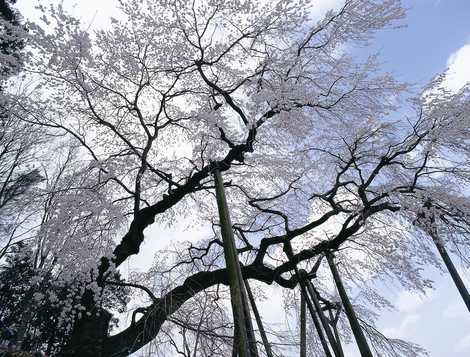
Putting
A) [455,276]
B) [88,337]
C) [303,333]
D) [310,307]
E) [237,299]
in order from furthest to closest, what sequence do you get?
[455,276], [310,307], [303,333], [88,337], [237,299]

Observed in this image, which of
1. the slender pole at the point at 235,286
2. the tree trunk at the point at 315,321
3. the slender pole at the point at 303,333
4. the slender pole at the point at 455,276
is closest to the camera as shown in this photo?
the slender pole at the point at 235,286

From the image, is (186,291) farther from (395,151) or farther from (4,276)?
(4,276)

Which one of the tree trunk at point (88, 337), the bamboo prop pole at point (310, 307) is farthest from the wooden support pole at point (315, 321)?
the tree trunk at point (88, 337)

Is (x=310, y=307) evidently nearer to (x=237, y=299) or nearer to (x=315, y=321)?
(x=315, y=321)

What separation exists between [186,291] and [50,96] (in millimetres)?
5277

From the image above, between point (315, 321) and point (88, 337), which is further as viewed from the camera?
point (315, 321)

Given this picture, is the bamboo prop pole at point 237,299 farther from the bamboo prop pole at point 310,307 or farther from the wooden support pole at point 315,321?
the wooden support pole at point 315,321

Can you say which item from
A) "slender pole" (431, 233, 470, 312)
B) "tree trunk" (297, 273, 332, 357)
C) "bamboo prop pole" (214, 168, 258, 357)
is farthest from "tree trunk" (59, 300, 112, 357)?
"slender pole" (431, 233, 470, 312)

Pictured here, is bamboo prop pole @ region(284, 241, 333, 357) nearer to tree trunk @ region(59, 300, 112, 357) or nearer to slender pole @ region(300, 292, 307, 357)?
slender pole @ region(300, 292, 307, 357)

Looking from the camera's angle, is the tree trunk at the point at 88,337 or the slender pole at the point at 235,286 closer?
the slender pole at the point at 235,286

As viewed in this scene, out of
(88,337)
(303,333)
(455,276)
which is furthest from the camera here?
(455,276)

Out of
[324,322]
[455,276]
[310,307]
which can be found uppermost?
[455,276]

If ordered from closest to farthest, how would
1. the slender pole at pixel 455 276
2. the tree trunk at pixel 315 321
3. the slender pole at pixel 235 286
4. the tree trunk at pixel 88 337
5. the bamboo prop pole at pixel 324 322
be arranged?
the slender pole at pixel 235 286 < the tree trunk at pixel 88 337 < the bamboo prop pole at pixel 324 322 < the tree trunk at pixel 315 321 < the slender pole at pixel 455 276

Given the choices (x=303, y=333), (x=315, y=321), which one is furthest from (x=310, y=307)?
(x=303, y=333)
